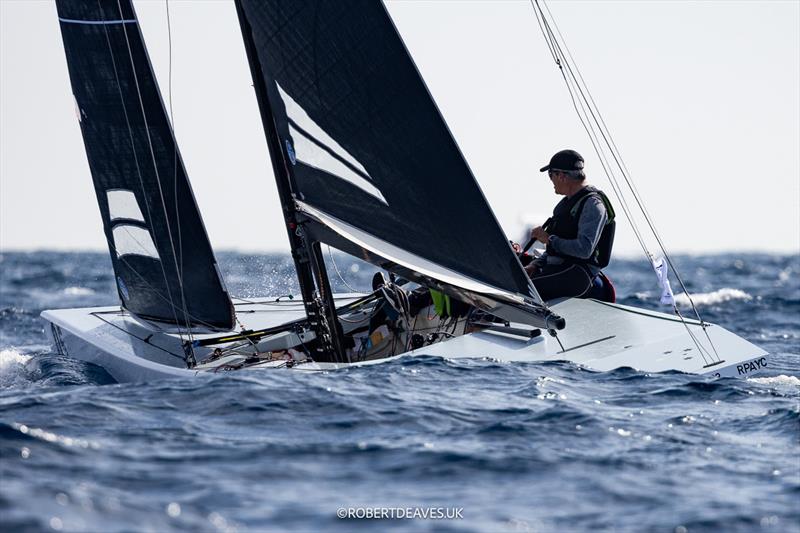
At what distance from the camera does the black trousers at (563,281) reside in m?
7.65

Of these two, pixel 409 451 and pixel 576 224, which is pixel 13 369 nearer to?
pixel 576 224

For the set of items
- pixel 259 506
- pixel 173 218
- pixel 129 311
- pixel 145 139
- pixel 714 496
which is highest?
pixel 145 139

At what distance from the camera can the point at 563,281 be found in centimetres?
767

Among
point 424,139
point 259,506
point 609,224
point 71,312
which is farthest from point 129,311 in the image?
point 259,506

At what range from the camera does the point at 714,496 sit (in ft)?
14.5

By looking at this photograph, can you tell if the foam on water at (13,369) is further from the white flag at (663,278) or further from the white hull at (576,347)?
the white flag at (663,278)

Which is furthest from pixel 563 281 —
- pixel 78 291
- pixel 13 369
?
pixel 78 291

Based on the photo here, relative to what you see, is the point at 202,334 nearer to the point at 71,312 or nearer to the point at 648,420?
the point at 71,312

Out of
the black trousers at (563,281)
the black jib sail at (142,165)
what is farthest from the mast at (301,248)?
the black trousers at (563,281)

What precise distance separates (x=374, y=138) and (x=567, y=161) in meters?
1.54

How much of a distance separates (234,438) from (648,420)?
2042 mm

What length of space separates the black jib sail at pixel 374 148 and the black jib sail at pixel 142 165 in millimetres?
1462

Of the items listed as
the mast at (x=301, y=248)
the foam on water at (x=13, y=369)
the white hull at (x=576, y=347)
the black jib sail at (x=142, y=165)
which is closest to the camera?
the white hull at (x=576, y=347)

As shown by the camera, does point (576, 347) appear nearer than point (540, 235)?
Yes
